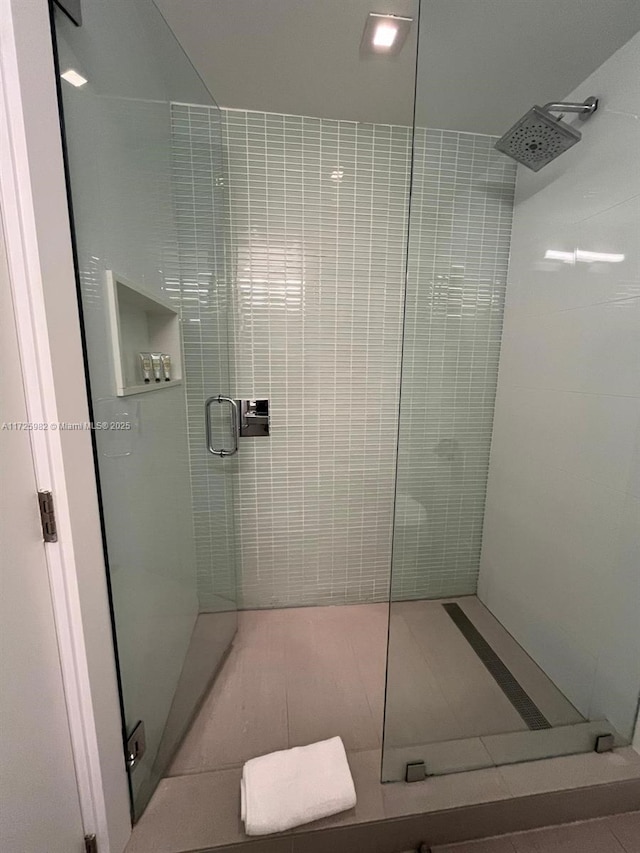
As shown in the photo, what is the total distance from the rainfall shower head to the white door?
167 cm

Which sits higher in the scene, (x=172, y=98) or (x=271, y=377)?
(x=172, y=98)

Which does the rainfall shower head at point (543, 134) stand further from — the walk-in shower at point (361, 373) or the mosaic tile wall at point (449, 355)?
the mosaic tile wall at point (449, 355)

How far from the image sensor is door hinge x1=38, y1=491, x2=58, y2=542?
683mm

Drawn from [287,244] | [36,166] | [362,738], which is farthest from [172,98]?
[362,738]

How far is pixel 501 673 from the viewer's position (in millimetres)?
1477

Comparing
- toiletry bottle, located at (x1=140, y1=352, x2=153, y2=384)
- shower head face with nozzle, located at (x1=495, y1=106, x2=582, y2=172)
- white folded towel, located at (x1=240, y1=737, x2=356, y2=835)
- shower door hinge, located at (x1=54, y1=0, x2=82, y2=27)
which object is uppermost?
shower head face with nozzle, located at (x1=495, y1=106, x2=582, y2=172)

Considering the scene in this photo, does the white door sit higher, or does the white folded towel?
the white door

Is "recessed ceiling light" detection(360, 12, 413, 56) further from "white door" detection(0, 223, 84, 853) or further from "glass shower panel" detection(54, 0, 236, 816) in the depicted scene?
"white door" detection(0, 223, 84, 853)

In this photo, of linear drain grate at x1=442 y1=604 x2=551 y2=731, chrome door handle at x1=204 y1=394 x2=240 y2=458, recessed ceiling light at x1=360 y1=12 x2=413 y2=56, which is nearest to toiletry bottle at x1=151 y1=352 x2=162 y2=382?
chrome door handle at x1=204 y1=394 x2=240 y2=458

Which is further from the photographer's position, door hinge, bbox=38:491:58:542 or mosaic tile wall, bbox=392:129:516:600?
mosaic tile wall, bbox=392:129:516:600

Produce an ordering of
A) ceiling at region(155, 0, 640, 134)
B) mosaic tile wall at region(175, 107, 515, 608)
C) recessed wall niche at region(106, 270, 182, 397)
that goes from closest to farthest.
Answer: recessed wall niche at region(106, 270, 182, 397) → ceiling at region(155, 0, 640, 134) → mosaic tile wall at region(175, 107, 515, 608)

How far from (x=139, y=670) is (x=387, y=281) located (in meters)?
1.91

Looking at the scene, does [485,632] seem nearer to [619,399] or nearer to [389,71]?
[619,399]

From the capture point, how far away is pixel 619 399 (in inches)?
46.1
